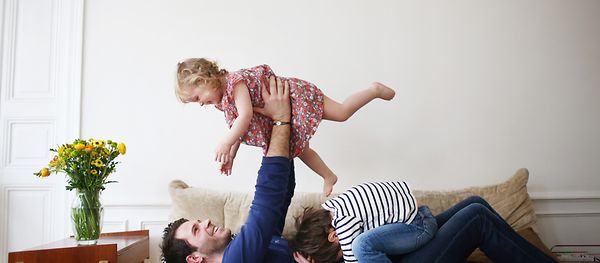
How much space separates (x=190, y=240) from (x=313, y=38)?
4.96ft

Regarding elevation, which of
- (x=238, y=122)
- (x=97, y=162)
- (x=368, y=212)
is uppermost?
(x=238, y=122)

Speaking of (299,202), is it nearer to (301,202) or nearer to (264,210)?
(301,202)

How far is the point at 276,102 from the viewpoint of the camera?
1867 mm

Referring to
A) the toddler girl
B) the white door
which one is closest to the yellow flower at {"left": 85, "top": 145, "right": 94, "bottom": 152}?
the toddler girl

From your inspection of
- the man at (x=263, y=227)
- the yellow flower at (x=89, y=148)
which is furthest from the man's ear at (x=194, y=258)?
the yellow flower at (x=89, y=148)

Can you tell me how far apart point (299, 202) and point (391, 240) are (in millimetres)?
795

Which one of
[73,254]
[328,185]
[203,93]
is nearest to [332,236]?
[328,185]

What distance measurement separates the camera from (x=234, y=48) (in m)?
2.85

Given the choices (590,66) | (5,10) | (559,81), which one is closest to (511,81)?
(559,81)

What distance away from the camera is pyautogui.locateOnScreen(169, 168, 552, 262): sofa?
242 centimetres

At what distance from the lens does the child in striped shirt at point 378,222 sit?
5.58 feet

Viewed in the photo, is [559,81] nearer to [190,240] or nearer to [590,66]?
[590,66]

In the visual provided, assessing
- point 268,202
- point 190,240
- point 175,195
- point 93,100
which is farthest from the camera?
point 93,100

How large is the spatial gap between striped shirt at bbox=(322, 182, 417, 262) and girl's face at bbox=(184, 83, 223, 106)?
2.12ft
